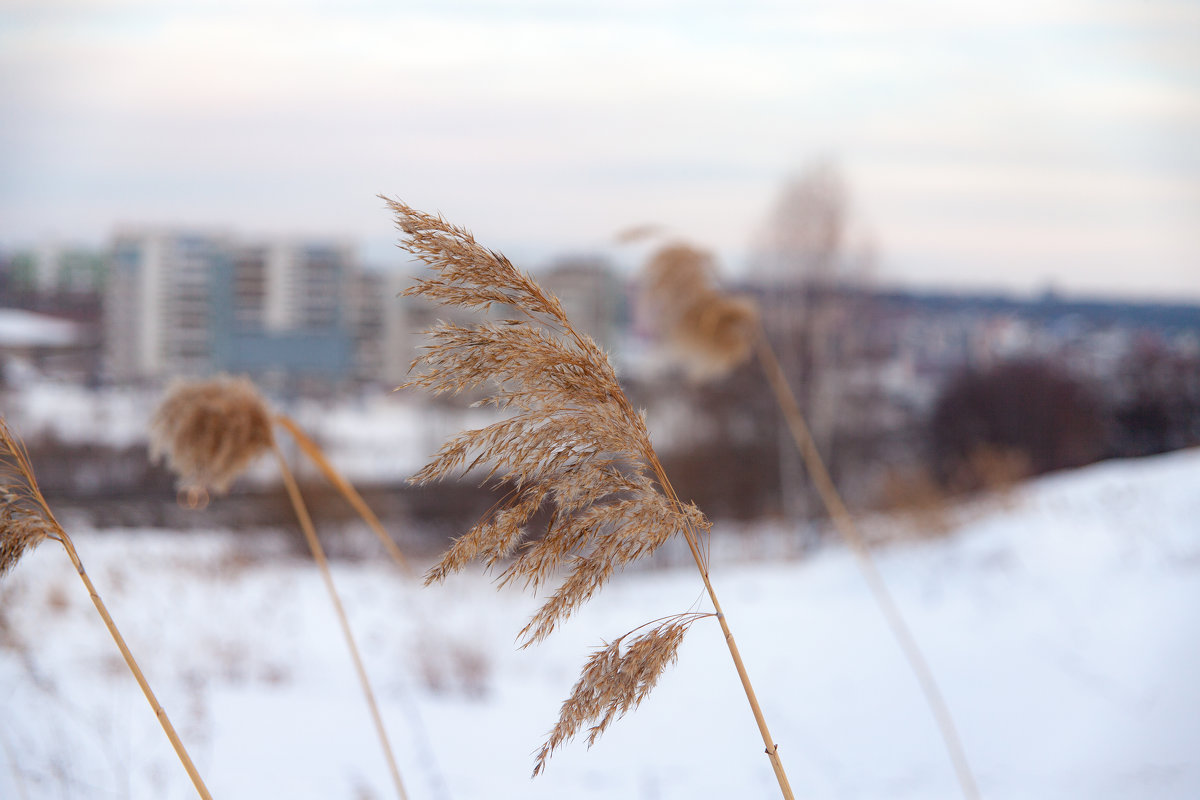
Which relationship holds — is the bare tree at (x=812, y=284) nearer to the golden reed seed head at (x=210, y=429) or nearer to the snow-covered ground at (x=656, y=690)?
the snow-covered ground at (x=656, y=690)

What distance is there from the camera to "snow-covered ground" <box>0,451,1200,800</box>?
11.6 feet

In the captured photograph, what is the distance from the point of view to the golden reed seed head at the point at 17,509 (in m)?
1.18

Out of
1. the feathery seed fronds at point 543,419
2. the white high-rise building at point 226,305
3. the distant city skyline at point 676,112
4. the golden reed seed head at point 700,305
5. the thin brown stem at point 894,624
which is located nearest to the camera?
the feathery seed fronds at point 543,419

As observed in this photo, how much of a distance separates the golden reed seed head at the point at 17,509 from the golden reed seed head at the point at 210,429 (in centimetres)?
82

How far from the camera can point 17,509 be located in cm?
120

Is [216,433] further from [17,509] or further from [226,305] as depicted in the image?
[226,305]

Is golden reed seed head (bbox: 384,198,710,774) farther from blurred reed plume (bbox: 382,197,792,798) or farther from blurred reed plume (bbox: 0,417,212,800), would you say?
blurred reed plume (bbox: 0,417,212,800)

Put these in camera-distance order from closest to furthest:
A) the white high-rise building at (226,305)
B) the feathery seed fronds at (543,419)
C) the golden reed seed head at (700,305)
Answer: the feathery seed fronds at (543,419) < the golden reed seed head at (700,305) < the white high-rise building at (226,305)

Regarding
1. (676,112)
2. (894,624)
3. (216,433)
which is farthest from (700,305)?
(676,112)

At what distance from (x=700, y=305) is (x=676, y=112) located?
2187 centimetres

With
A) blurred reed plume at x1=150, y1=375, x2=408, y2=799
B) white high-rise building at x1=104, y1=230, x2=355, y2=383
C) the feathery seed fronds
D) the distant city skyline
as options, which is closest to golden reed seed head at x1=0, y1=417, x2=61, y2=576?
the feathery seed fronds

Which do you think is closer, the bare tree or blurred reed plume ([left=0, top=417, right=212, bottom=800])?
blurred reed plume ([left=0, top=417, right=212, bottom=800])

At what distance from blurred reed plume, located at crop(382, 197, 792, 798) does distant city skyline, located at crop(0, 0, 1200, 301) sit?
12.5 m

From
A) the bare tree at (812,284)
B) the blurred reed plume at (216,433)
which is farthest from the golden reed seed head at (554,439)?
the bare tree at (812,284)
